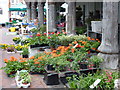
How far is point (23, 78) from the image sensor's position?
315 inches

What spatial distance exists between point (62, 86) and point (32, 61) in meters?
2.35

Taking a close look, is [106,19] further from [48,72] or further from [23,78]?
[23,78]

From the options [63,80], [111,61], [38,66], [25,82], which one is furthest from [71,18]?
[25,82]

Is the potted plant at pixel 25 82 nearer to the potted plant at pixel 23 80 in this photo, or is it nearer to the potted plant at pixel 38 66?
the potted plant at pixel 23 80

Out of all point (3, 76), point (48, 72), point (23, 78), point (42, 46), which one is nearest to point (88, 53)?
point (48, 72)

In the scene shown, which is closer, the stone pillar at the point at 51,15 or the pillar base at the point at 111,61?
the pillar base at the point at 111,61

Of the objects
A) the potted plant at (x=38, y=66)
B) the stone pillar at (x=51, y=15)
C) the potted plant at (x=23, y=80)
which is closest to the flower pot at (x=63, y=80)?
the potted plant at (x=23, y=80)

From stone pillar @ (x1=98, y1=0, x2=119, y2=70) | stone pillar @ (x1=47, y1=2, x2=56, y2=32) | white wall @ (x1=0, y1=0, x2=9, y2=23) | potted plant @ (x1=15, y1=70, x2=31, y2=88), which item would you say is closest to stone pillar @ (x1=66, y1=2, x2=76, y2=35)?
stone pillar @ (x1=47, y1=2, x2=56, y2=32)

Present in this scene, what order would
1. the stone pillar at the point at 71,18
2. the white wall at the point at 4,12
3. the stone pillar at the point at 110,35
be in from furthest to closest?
1. the white wall at the point at 4,12
2. the stone pillar at the point at 71,18
3. the stone pillar at the point at 110,35

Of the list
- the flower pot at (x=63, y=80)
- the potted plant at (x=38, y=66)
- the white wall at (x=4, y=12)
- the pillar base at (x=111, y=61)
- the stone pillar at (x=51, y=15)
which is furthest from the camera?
the white wall at (x=4, y=12)

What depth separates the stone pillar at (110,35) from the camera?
7766mm

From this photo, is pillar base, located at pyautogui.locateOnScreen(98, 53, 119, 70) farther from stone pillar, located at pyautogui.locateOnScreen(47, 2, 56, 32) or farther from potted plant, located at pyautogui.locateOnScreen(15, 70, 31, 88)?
stone pillar, located at pyautogui.locateOnScreen(47, 2, 56, 32)

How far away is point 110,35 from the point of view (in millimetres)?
7852

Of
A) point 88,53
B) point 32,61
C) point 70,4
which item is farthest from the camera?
point 70,4
